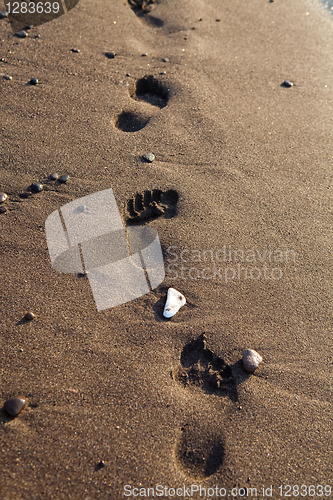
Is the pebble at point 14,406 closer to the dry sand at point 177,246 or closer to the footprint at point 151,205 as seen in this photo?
the dry sand at point 177,246

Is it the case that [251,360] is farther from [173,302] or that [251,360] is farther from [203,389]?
[173,302]

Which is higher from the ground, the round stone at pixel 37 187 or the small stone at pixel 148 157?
the small stone at pixel 148 157

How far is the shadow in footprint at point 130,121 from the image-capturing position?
256cm

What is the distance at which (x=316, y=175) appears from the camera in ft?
7.93

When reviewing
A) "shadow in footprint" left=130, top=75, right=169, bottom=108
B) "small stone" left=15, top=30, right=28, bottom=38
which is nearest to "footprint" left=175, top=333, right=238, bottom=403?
"shadow in footprint" left=130, top=75, right=169, bottom=108

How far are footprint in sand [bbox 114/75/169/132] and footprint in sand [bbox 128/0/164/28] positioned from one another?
79cm

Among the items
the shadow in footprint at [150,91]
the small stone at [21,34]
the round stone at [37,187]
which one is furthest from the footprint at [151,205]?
the small stone at [21,34]

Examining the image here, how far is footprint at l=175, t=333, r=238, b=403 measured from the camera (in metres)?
1.72

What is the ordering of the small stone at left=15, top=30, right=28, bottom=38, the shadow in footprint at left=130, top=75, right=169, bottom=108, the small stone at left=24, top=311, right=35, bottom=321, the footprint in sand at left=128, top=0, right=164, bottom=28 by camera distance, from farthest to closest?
the footprint in sand at left=128, top=0, right=164, bottom=28, the small stone at left=15, top=30, right=28, bottom=38, the shadow in footprint at left=130, top=75, right=169, bottom=108, the small stone at left=24, top=311, right=35, bottom=321

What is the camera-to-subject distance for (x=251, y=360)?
1.76 m

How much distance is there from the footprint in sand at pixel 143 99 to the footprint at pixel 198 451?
198cm

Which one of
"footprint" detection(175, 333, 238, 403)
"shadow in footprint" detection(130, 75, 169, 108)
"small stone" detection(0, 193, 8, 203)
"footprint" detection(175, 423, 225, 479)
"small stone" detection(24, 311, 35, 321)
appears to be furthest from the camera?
"shadow in footprint" detection(130, 75, 169, 108)

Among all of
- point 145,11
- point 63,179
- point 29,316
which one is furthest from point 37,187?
point 145,11

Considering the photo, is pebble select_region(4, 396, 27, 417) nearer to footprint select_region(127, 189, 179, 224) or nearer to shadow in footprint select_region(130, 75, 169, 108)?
footprint select_region(127, 189, 179, 224)
